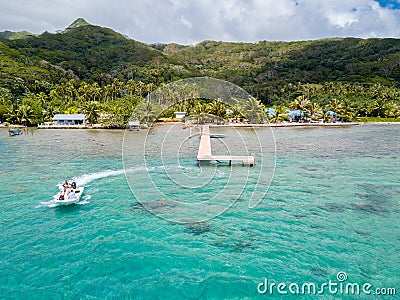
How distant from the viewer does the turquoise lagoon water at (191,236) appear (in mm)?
11070

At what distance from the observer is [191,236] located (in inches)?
567

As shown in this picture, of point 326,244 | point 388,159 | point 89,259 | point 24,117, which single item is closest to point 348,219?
point 326,244

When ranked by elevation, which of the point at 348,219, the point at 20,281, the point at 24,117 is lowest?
the point at 20,281

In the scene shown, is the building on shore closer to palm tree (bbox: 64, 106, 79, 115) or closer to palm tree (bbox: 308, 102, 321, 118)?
palm tree (bbox: 64, 106, 79, 115)

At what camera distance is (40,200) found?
19.5m

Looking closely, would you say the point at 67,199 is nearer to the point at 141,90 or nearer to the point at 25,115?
the point at 25,115

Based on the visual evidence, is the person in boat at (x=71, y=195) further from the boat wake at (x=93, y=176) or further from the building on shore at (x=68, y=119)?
the building on shore at (x=68, y=119)

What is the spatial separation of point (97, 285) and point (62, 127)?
7531cm

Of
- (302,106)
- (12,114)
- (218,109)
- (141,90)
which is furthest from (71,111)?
(302,106)

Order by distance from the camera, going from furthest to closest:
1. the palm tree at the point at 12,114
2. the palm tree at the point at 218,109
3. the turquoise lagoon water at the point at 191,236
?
1. the palm tree at the point at 218,109
2. the palm tree at the point at 12,114
3. the turquoise lagoon water at the point at 191,236

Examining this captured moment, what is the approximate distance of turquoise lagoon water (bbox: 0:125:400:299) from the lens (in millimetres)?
11070

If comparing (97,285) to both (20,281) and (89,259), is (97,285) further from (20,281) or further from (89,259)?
(20,281)

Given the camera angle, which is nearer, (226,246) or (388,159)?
(226,246)

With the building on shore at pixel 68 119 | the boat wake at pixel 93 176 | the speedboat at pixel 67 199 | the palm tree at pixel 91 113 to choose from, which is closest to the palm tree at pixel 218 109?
the palm tree at pixel 91 113
